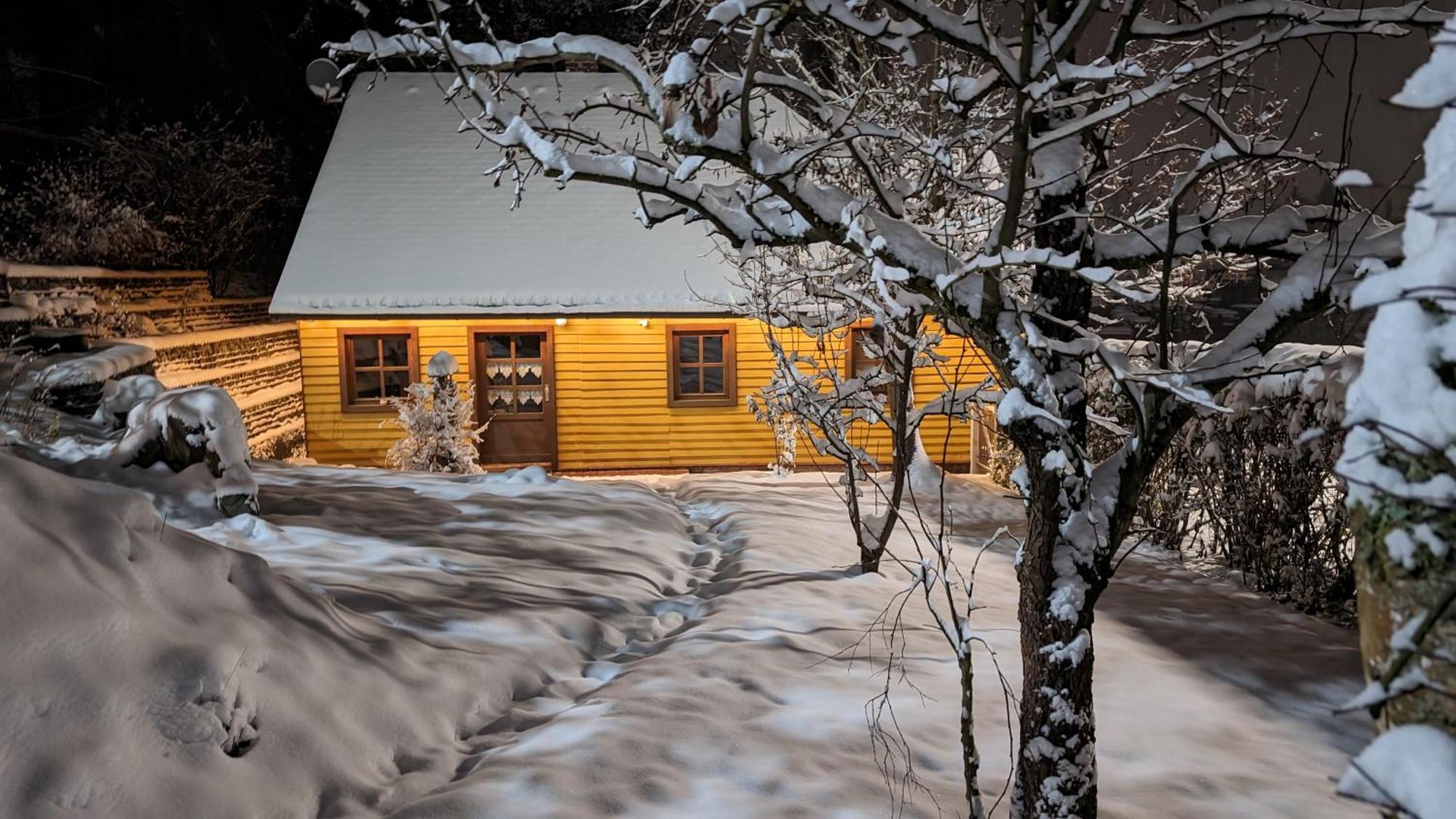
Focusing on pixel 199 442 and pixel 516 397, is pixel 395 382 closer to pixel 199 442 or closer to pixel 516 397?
pixel 516 397

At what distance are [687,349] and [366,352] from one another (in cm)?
451

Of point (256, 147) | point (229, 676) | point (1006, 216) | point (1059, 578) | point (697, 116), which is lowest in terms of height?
point (229, 676)

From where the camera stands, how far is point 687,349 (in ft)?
47.0

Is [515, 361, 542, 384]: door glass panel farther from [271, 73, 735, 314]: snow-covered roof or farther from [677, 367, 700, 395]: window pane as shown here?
[677, 367, 700, 395]: window pane

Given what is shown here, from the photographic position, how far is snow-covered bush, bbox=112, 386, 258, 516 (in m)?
6.95

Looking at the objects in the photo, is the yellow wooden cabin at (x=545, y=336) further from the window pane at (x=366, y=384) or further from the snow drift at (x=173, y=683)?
the snow drift at (x=173, y=683)

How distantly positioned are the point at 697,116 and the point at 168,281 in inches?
571

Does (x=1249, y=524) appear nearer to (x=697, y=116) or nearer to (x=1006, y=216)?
(x=1006, y=216)

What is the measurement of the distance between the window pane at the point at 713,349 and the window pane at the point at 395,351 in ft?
14.3

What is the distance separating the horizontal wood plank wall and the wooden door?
0.14 meters

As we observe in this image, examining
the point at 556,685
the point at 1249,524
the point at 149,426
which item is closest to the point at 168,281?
the point at 149,426

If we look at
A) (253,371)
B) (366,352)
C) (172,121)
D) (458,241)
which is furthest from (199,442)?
(172,121)

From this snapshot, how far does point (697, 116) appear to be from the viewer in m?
3.08

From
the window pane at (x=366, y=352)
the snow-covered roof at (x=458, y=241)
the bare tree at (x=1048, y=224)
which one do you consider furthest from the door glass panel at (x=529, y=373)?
the bare tree at (x=1048, y=224)
